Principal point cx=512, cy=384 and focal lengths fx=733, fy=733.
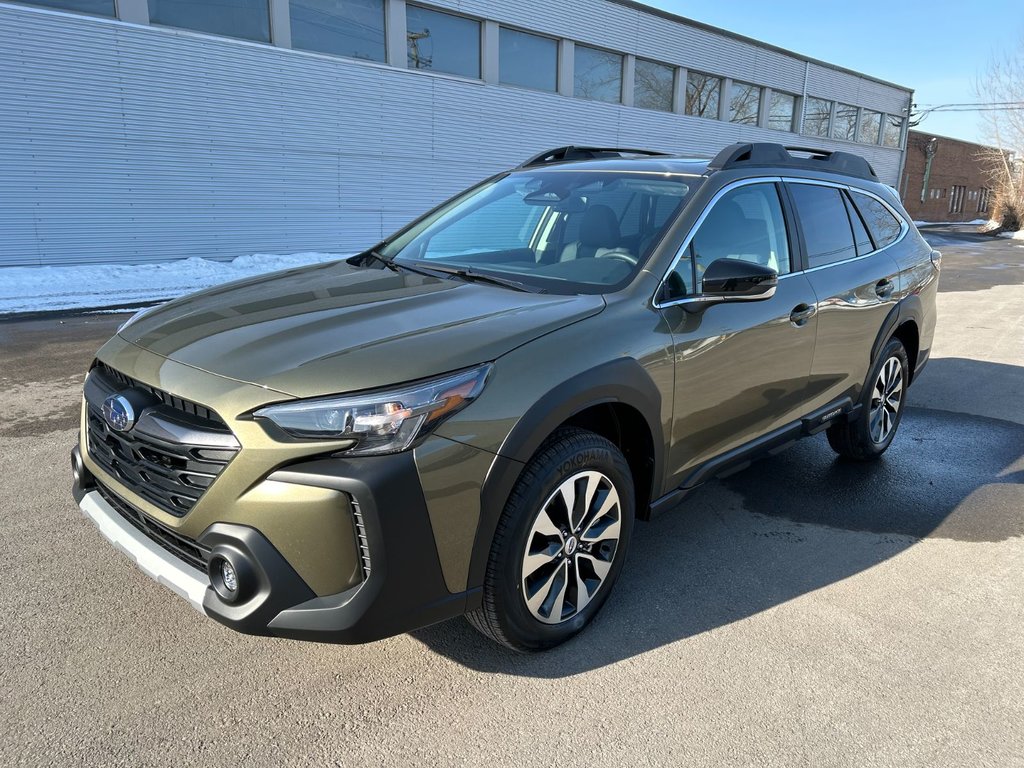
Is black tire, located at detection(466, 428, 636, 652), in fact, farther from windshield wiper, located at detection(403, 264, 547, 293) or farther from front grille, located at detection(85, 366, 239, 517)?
front grille, located at detection(85, 366, 239, 517)

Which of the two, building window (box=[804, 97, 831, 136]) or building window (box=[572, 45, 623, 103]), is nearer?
building window (box=[572, 45, 623, 103])

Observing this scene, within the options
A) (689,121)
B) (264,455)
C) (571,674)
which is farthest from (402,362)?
(689,121)

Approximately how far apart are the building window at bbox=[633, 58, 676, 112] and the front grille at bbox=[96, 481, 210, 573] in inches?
899

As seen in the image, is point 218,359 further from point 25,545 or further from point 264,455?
point 25,545

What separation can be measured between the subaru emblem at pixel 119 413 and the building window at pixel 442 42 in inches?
650

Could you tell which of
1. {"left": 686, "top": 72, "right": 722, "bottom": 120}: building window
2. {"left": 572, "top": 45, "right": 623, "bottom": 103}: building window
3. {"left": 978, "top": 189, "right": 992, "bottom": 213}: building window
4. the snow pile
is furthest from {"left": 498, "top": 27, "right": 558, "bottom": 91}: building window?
{"left": 978, "top": 189, "right": 992, "bottom": 213}: building window

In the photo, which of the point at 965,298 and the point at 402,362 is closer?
the point at 402,362

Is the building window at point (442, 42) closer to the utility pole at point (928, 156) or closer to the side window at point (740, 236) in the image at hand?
the side window at point (740, 236)

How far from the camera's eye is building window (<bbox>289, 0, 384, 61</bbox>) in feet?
49.8

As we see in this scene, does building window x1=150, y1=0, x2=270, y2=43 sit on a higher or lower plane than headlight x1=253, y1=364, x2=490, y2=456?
higher

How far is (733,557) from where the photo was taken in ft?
11.3

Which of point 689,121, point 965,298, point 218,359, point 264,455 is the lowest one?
point 965,298

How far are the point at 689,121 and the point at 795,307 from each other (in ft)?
A: 76.8

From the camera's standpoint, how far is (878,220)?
4.59 m
